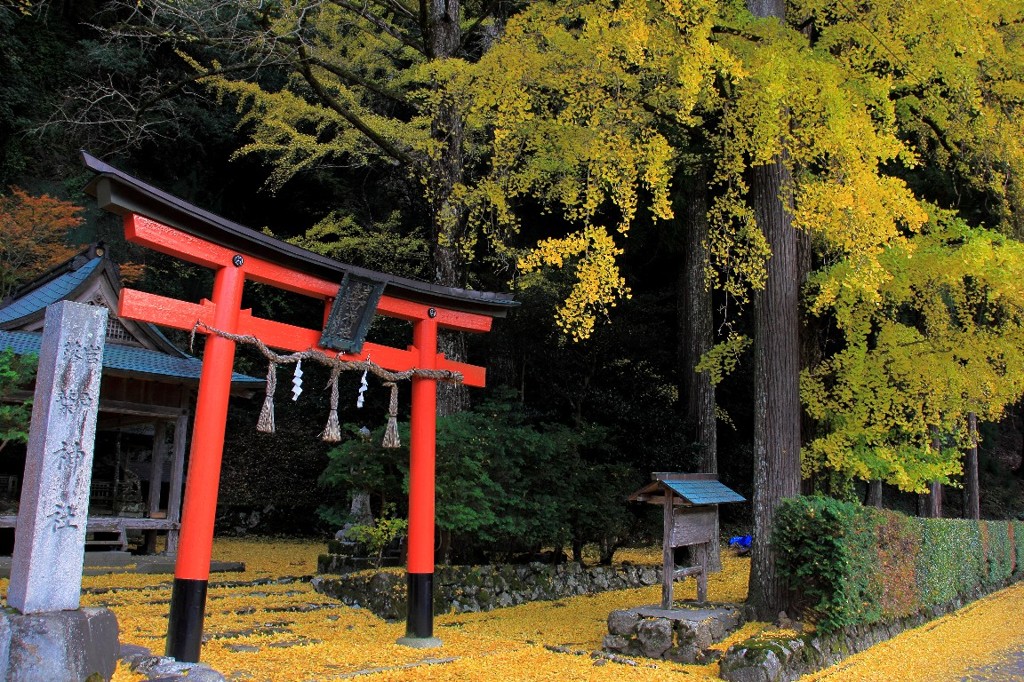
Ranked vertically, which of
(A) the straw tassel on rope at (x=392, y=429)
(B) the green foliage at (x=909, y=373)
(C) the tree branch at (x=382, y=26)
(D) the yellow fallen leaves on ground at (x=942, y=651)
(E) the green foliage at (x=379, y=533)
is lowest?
(D) the yellow fallen leaves on ground at (x=942, y=651)

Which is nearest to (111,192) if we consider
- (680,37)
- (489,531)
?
(680,37)

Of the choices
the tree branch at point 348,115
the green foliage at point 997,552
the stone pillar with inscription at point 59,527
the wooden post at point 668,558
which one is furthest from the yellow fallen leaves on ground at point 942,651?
the tree branch at point 348,115

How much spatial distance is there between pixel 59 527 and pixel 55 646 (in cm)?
64

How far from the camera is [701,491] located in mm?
8188

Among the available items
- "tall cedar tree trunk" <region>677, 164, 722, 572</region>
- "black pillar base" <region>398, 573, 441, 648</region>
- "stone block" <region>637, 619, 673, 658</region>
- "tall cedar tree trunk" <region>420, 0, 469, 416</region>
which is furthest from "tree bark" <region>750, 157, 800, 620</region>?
"tall cedar tree trunk" <region>677, 164, 722, 572</region>

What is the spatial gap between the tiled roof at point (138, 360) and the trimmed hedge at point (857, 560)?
7.68 metres

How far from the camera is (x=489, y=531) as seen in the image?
9.98m

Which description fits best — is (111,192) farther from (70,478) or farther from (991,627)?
(991,627)

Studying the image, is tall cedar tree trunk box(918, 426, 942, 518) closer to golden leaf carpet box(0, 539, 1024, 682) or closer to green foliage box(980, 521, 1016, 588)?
green foliage box(980, 521, 1016, 588)

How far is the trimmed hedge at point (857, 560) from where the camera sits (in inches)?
273

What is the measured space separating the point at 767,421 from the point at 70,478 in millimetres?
6708

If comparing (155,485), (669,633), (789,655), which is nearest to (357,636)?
(669,633)

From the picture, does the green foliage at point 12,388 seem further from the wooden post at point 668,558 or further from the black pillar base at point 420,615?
the wooden post at point 668,558

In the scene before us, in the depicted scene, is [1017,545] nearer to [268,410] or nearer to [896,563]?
[896,563]
